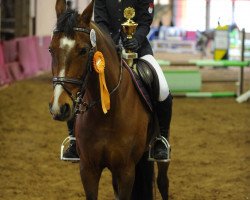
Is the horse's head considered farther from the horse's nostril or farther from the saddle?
the saddle

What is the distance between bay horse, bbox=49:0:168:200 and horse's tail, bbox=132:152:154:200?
1.95ft

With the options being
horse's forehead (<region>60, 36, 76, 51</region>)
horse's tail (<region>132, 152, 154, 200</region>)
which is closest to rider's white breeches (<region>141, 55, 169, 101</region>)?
horse's tail (<region>132, 152, 154, 200</region>)

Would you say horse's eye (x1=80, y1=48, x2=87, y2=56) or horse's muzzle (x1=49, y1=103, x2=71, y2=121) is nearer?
horse's muzzle (x1=49, y1=103, x2=71, y2=121)

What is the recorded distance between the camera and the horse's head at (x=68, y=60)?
11.8 ft

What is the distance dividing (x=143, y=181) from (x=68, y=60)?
1.88m

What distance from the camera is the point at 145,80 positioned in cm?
468

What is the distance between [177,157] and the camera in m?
8.07

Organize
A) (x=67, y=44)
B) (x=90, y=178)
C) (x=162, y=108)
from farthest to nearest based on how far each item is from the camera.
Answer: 1. (x=162, y=108)
2. (x=90, y=178)
3. (x=67, y=44)

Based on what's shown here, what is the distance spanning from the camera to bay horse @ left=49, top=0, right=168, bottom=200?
12.0 feet

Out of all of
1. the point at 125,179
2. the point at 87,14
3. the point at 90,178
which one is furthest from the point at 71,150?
the point at 87,14

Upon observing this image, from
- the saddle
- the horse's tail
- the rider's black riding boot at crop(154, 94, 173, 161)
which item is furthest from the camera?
the horse's tail

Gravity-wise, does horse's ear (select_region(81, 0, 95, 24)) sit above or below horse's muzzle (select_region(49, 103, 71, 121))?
above

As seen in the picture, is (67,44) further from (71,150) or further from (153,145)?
(153,145)

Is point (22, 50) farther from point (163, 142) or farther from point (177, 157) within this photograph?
point (163, 142)
